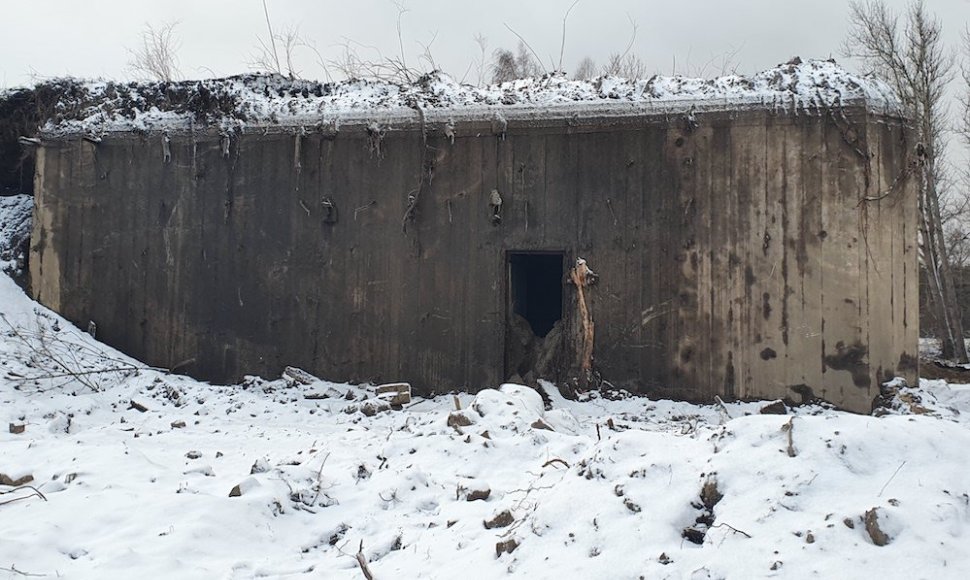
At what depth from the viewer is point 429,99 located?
787cm

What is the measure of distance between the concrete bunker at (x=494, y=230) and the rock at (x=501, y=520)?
3.88 metres

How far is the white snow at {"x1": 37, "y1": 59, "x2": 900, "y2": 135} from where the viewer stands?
273 inches

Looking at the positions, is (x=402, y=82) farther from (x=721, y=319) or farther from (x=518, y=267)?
(x=721, y=319)

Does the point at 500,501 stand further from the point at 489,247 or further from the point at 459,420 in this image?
the point at 489,247

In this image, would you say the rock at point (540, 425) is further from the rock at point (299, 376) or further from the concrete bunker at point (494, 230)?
the rock at point (299, 376)

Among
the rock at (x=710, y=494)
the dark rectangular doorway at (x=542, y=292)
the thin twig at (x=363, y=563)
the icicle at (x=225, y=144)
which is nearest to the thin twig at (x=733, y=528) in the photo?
the rock at (x=710, y=494)

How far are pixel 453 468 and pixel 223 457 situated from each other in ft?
6.24

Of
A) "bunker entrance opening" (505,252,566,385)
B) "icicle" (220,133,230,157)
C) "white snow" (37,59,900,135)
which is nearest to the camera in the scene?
"white snow" (37,59,900,135)

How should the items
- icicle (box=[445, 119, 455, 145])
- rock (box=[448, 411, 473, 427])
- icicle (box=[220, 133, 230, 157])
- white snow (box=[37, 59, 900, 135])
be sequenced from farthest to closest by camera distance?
1. icicle (box=[220, 133, 230, 157])
2. icicle (box=[445, 119, 455, 145])
3. white snow (box=[37, 59, 900, 135])
4. rock (box=[448, 411, 473, 427])

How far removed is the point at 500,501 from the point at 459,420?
151 centimetres

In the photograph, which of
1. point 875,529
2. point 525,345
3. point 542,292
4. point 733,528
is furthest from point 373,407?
point 875,529

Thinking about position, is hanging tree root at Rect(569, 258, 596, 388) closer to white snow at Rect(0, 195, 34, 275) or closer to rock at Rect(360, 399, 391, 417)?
rock at Rect(360, 399, 391, 417)

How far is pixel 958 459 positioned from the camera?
10.1 ft

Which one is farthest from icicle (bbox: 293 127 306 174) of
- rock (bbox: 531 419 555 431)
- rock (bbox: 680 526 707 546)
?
rock (bbox: 680 526 707 546)
